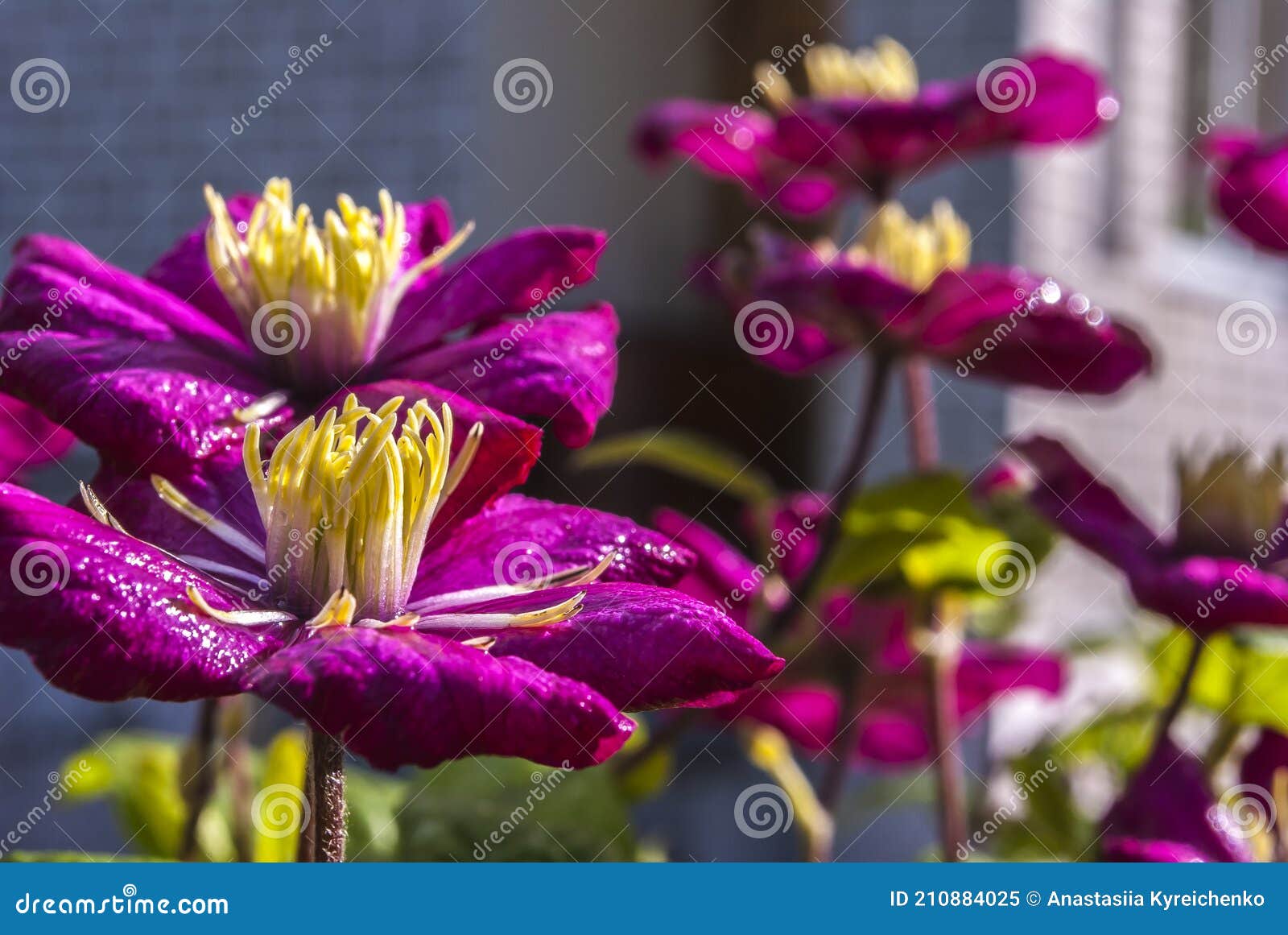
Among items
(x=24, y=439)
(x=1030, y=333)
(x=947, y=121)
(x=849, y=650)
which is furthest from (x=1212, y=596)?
(x=24, y=439)

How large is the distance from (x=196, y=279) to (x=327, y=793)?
0.24 m

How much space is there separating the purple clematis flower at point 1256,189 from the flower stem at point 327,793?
0.65 meters

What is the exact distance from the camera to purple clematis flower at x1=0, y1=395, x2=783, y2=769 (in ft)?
1.15

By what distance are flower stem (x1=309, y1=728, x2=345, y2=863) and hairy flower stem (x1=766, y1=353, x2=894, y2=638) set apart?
1.18ft

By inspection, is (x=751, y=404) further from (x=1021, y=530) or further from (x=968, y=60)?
(x=1021, y=530)

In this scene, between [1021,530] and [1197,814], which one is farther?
[1021,530]

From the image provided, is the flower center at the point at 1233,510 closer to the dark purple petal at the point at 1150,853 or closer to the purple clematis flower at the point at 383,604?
the dark purple petal at the point at 1150,853

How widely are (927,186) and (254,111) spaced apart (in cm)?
167

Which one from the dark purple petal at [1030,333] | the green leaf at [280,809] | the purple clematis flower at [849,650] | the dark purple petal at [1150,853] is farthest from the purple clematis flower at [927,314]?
the green leaf at [280,809]

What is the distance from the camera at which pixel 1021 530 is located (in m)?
0.84

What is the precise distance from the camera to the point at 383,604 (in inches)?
16.9

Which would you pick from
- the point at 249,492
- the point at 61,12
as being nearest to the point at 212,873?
the point at 249,492

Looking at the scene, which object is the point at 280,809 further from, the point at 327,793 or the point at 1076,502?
the point at 1076,502

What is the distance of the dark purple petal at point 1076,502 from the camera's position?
647 millimetres
